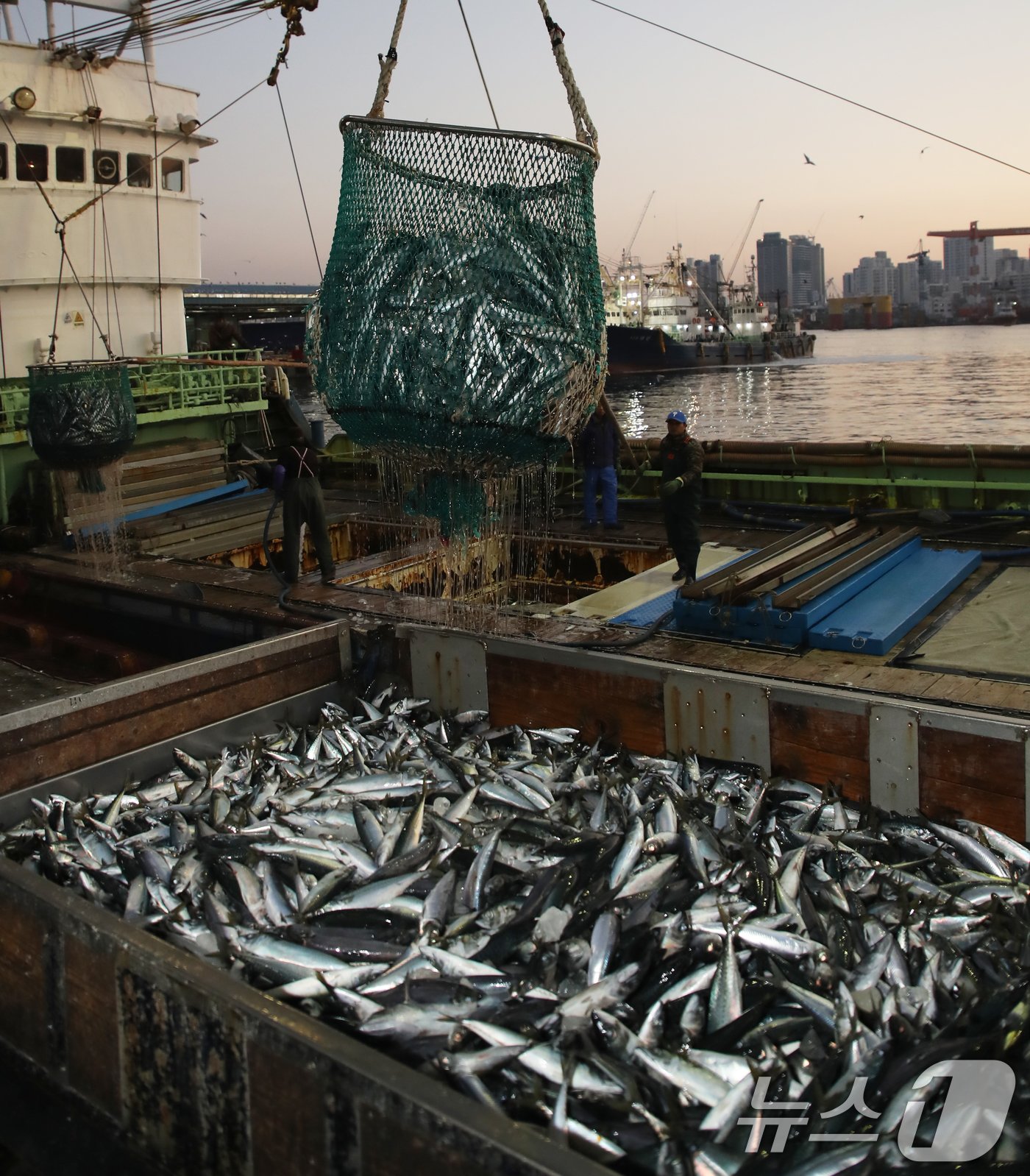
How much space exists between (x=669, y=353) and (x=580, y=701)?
9020 cm

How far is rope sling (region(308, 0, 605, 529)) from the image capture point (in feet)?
17.5

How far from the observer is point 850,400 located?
63.9 m

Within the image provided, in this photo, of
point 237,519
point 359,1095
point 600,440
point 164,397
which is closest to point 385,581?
point 600,440

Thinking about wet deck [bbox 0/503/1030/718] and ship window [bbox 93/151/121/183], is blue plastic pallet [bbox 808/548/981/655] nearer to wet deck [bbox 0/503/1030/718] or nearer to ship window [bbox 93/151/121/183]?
wet deck [bbox 0/503/1030/718]

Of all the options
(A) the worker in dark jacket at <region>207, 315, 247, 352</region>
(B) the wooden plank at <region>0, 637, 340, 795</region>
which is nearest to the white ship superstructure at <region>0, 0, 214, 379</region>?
(A) the worker in dark jacket at <region>207, 315, 247, 352</region>

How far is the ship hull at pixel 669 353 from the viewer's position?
3553 inches

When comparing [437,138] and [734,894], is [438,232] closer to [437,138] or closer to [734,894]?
[437,138]

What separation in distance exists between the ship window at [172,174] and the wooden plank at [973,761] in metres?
18.4

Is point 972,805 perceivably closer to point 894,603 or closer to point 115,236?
point 894,603

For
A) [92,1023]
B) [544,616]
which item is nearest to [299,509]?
[544,616]

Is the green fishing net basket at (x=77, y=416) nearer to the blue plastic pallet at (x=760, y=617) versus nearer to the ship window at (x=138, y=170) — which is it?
the blue plastic pallet at (x=760, y=617)

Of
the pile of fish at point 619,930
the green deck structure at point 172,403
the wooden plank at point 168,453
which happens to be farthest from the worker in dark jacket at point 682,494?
the wooden plank at point 168,453

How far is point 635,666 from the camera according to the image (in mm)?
7090

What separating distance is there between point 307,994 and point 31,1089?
1.58 m
